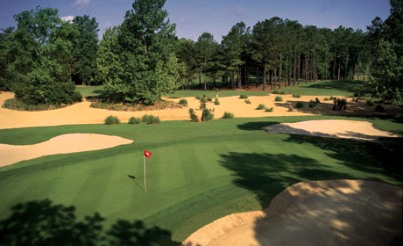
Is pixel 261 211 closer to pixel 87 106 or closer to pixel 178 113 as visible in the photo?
pixel 178 113

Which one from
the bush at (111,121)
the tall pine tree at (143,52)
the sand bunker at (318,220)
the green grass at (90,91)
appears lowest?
the sand bunker at (318,220)

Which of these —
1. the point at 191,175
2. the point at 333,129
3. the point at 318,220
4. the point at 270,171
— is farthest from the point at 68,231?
the point at 333,129

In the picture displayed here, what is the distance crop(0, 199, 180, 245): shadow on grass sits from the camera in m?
7.70

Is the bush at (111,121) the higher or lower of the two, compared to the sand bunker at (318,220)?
higher

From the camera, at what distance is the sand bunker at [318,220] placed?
25.3 ft

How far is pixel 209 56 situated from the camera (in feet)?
236

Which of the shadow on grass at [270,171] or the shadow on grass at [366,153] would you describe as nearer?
the shadow on grass at [270,171]

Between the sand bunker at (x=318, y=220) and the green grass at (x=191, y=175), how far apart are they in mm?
451

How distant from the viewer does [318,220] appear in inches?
336

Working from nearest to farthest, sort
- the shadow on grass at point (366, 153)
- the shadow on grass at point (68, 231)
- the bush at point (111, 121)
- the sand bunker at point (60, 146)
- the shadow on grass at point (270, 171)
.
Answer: the shadow on grass at point (68, 231) < the shadow on grass at point (270, 171) < the shadow on grass at point (366, 153) < the sand bunker at point (60, 146) < the bush at point (111, 121)

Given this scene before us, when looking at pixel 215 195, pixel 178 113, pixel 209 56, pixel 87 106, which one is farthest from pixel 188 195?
pixel 209 56

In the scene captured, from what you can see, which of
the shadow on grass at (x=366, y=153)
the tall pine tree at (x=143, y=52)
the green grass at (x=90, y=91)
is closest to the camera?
the shadow on grass at (x=366, y=153)

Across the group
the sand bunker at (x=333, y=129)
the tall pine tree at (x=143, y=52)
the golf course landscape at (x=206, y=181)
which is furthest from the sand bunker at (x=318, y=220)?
the tall pine tree at (x=143, y=52)

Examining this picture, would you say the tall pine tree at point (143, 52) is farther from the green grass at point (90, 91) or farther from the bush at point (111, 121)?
the green grass at point (90, 91)
